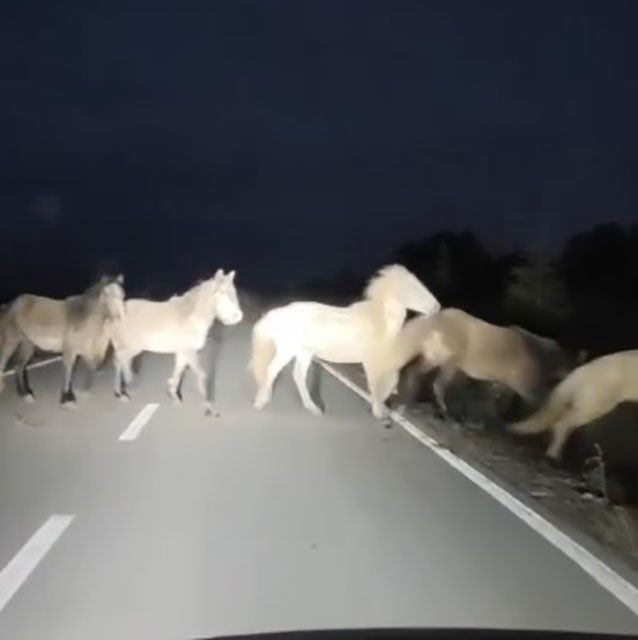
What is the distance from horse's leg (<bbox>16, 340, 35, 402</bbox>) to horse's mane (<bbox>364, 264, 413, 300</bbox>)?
228 inches

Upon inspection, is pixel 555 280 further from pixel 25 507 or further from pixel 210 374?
pixel 25 507

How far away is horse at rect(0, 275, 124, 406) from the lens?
71.8 feet

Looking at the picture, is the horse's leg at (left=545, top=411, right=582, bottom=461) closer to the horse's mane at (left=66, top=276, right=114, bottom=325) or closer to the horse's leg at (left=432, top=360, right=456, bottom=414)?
the horse's leg at (left=432, top=360, right=456, bottom=414)

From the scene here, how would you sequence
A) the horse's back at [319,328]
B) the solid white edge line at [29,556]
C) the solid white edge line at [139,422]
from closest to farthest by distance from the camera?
the solid white edge line at [29,556]
the solid white edge line at [139,422]
the horse's back at [319,328]

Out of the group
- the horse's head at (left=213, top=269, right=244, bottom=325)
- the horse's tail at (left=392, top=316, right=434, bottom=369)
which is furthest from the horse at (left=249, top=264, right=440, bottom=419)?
the horse's head at (left=213, top=269, right=244, bottom=325)

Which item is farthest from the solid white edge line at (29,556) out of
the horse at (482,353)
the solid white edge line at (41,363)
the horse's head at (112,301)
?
the solid white edge line at (41,363)

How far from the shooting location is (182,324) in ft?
70.0

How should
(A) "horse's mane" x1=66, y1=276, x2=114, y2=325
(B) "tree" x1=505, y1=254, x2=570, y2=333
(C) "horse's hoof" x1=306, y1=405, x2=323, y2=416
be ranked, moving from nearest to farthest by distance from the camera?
(C) "horse's hoof" x1=306, y1=405, x2=323, y2=416
(A) "horse's mane" x1=66, y1=276, x2=114, y2=325
(B) "tree" x1=505, y1=254, x2=570, y2=333

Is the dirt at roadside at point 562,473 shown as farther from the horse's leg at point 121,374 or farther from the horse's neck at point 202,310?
the horse's leg at point 121,374

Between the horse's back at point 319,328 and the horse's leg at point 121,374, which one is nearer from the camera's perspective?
the horse's back at point 319,328

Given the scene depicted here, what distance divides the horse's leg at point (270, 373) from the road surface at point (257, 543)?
12.2 ft

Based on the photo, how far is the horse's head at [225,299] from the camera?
2128cm

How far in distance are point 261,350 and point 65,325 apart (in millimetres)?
3576

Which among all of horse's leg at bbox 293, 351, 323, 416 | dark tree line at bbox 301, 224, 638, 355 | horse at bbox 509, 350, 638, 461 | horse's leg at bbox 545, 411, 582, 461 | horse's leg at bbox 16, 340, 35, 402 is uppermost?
horse at bbox 509, 350, 638, 461
